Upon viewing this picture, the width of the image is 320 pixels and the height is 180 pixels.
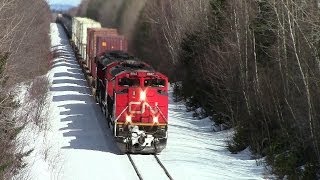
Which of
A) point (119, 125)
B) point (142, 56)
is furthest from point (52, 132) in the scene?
point (142, 56)

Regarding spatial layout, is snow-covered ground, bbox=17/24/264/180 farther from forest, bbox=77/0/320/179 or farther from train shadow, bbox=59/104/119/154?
forest, bbox=77/0/320/179

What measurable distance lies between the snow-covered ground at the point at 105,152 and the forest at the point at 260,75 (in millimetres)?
938

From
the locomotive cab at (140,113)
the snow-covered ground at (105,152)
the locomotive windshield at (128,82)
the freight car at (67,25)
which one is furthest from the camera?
the freight car at (67,25)

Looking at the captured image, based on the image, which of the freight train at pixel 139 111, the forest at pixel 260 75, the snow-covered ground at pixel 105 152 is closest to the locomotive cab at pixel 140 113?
the freight train at pixel 139 111

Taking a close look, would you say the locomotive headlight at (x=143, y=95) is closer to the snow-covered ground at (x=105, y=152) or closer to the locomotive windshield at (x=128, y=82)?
the locomotive windshield at (x=128, y=82)

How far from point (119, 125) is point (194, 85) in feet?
37.2

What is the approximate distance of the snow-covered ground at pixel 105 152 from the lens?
596 inches

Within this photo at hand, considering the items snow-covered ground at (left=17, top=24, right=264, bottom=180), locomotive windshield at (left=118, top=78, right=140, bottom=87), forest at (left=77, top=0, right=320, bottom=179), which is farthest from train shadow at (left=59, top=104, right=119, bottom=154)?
forest at (left=77, top=0, right=320, bottom=179)

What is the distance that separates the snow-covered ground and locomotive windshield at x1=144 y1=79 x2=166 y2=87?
7.66 feet

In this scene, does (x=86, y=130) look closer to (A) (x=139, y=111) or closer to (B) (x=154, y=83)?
(A) (x=139, y=111)

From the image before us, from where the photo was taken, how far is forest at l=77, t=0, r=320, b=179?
601 inches

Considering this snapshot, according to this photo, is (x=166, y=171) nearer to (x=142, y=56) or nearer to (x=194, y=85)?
(x=194, y=85)

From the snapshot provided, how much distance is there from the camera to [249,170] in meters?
16.2

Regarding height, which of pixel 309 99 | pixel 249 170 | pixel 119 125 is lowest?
pixel 249 170
